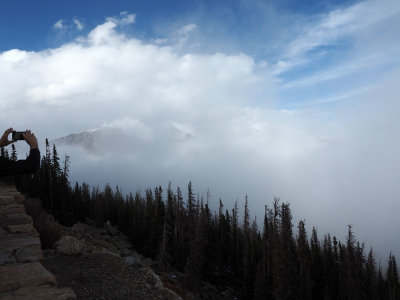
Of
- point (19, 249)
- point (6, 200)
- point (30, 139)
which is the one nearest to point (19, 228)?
point (19, 249)

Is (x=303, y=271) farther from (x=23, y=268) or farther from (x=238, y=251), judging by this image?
(x=23, y=268)

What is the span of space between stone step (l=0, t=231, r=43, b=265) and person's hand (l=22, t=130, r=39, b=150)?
3.49 metres

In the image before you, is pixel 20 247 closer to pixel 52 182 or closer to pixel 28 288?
pixel 28 288

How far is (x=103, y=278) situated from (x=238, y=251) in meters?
52.6

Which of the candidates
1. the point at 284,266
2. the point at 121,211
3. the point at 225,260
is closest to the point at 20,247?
the point at 284,266

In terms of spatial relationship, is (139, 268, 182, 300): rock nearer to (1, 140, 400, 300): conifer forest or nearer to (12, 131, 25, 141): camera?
(12, 131, 25, 141): camera

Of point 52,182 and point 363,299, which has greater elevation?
point 52,182

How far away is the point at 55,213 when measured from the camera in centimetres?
4800

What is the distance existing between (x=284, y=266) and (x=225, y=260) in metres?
21.7

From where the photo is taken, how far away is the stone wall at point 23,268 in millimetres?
4984

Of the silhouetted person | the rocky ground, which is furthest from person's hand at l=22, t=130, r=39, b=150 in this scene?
the rocky ground

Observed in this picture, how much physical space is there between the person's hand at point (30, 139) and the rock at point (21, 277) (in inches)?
111

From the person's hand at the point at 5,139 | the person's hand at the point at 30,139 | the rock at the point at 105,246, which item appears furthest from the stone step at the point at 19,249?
the rock at the point at 105,246

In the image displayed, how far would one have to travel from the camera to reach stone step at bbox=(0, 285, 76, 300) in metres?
4.82
